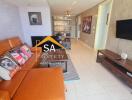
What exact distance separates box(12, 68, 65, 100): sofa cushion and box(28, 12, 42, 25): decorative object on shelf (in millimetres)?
3273

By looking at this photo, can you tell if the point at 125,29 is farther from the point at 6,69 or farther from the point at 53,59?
the point at 6,69

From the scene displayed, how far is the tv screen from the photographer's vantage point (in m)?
2.33

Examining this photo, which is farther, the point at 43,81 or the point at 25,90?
the point at 43,81

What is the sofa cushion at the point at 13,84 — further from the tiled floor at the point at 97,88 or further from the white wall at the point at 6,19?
the white wall at the point at 6,19

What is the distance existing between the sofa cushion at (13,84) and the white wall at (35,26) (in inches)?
126

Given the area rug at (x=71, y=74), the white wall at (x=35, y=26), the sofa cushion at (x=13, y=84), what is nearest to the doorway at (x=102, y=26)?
the white wall at (x=35, y=26)

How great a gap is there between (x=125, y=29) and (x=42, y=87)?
8.15ft

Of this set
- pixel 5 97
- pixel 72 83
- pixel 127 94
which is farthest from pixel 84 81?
pixel 5 97

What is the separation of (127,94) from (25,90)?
6.07ft

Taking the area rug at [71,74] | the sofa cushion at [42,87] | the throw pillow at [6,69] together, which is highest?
the throw pillow at [6,69]

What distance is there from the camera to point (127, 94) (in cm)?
180

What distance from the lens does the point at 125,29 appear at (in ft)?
8.13

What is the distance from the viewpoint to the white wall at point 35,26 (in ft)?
13.9

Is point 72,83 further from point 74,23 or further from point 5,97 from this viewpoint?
point 74,23
